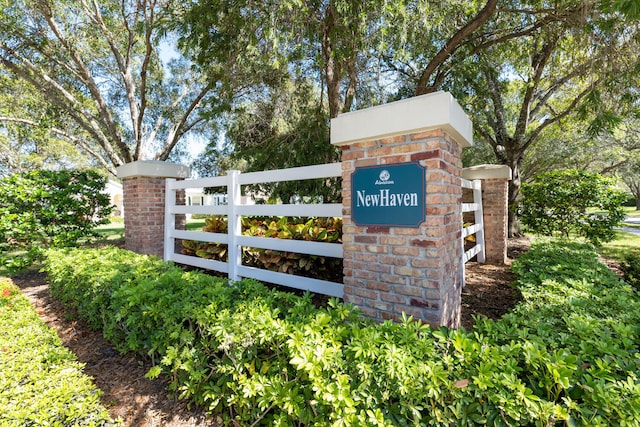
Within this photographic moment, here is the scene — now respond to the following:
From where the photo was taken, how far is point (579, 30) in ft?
13.7

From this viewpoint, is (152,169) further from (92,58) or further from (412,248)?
(92,58)

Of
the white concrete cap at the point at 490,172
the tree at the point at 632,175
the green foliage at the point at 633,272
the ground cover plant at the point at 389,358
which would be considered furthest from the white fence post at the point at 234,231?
the tree at the point at 632,175

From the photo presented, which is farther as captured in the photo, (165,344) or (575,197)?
(575,197)

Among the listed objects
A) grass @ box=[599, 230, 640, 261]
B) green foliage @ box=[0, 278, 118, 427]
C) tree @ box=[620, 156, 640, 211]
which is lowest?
grass @ box=[599, 230, 640, 261]

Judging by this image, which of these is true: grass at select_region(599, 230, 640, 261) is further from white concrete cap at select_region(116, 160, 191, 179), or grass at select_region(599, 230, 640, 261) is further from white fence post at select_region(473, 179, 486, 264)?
white concrete cap at select_region(116, 160, 191, 179)

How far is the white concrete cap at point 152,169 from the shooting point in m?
5.29

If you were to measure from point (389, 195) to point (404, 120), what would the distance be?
0.55 metres

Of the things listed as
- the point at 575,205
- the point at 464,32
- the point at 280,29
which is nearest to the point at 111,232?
the point at 280,29

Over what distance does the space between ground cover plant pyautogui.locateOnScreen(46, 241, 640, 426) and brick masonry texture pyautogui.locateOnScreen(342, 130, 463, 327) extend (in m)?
0.44

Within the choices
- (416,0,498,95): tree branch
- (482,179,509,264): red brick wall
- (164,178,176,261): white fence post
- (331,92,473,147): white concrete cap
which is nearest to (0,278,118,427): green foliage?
(331,92,473,147): white concrete cap

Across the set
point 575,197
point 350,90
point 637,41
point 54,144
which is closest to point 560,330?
point 637,41

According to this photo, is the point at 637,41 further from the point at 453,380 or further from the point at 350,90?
the point at 453,380

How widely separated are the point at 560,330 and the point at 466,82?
322 inches

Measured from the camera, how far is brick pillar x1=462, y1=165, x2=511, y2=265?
588cm
